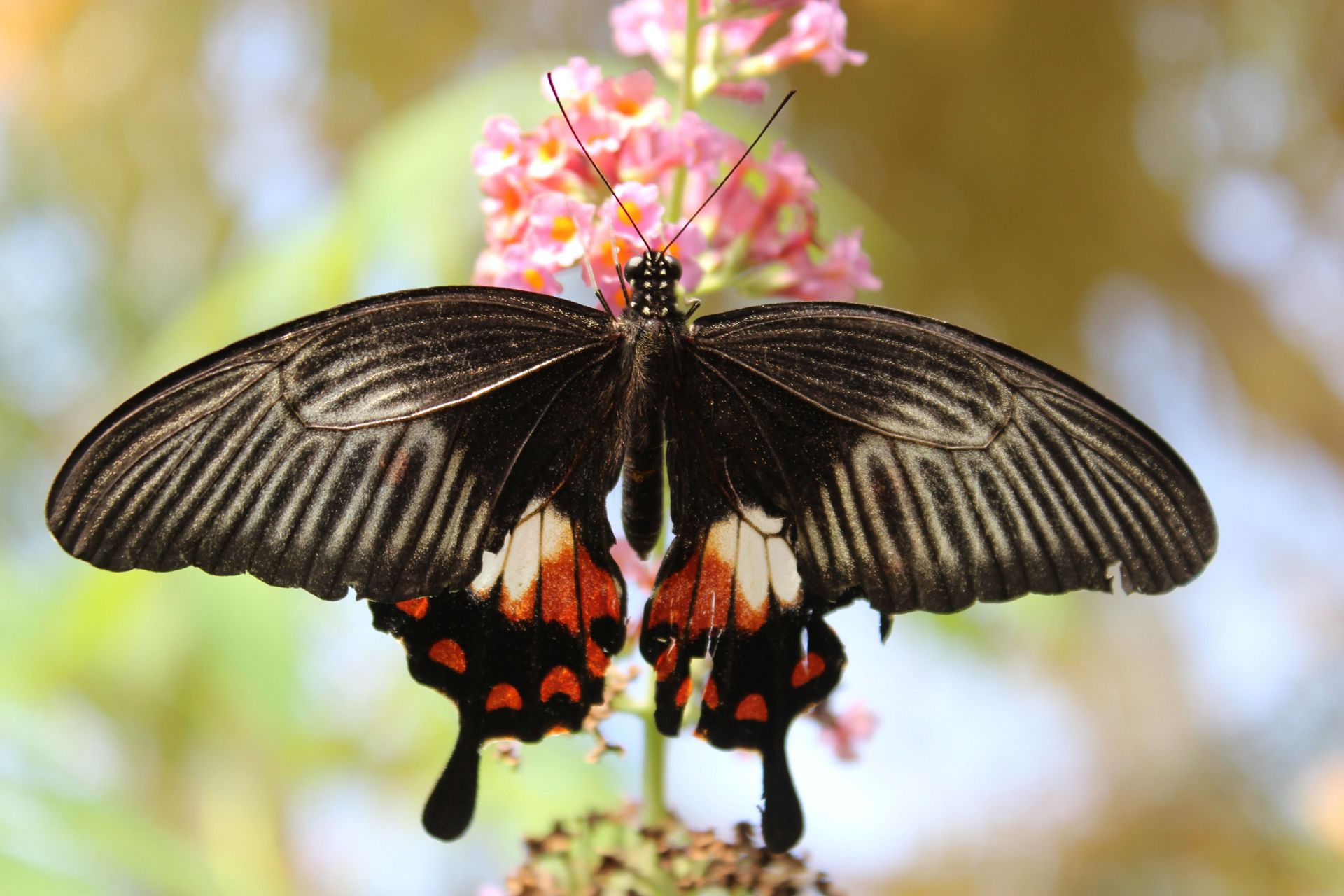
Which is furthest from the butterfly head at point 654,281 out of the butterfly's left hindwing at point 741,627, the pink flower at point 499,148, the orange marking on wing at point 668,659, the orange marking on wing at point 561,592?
the orange marking on wing at point 668,659

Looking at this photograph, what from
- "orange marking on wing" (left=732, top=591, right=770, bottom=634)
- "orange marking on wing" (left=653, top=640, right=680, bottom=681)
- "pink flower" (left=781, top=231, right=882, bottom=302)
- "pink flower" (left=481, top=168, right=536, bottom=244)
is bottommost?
"orange marking on wing" (left=653, top=640, right=680, bottom=681)

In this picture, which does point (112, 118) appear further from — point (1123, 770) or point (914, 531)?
point (1123, 770)

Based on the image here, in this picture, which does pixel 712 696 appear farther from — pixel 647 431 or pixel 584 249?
pixel 584 249

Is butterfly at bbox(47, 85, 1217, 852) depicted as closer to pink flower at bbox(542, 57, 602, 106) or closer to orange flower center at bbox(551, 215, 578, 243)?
orange flower center at bbox(551, 215, 578, 243)

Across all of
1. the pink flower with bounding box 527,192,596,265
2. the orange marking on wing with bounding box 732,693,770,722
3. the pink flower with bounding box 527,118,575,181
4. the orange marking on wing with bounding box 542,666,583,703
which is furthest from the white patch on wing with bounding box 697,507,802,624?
the pink flower with bounding box 527,118,575,181

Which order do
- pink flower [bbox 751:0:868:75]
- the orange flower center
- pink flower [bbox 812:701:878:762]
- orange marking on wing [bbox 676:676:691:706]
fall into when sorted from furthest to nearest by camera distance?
1. pink flower [bbox 812:701:878:762]
2. pink flower [bbox 751:0:868:75]
3. the orange flower center
4. orange marking on wing [bbox 676:676:691:706]

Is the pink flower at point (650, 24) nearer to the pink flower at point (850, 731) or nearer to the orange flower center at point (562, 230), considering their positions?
the orange flower center at point (562, 230)

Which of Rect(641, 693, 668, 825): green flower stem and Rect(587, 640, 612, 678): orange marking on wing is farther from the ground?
Rect(587, 640, 612, 678): orange marking on wing
